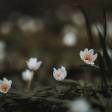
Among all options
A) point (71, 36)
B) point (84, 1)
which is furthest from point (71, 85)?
point (84, 1)

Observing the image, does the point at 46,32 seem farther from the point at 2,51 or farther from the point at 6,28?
the point at 2,51

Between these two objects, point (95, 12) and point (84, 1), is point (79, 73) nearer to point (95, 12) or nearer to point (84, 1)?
point (95, 12)

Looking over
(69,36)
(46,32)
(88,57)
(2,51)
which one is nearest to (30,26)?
(46,32)

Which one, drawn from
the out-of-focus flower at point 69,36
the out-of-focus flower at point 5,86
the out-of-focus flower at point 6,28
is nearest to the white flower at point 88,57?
the out-of-focus flower at point 5,86

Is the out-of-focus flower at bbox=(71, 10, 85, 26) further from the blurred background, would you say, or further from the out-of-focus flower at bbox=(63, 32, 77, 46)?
the out-of-focus flower at bbox=(63, 32, 77, 46)

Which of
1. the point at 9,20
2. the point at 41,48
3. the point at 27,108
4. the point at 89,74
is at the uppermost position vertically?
A: the point at 9,20

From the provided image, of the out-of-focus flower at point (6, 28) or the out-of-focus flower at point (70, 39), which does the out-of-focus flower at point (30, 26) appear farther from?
the out-of-focus flower at point (70, 39)

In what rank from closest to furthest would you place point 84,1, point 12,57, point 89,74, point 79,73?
1. point 89,74
2. point 79,73
3. point 12,57
4. point 84,1

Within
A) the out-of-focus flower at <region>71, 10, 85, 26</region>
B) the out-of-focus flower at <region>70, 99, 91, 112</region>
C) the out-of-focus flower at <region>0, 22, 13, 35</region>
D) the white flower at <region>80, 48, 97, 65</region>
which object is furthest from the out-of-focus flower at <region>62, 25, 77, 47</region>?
the out-of-focus flower at <region>70, 99, 91, 112</region>

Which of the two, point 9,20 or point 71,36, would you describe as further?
point 9,20
